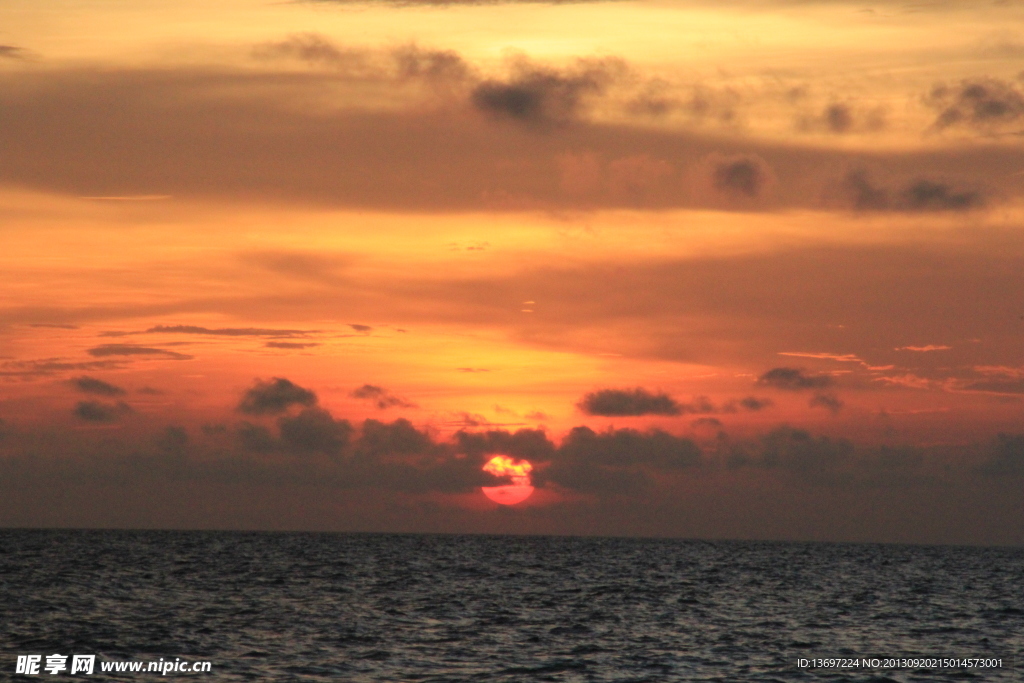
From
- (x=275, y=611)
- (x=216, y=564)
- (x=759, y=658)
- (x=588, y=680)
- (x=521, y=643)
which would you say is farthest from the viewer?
(x=216, y=564)

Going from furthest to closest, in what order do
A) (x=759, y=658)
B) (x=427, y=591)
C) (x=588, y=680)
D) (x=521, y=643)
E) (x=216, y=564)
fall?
(x=216, y=564), (x=427, y=591), (x=521, y=643), (x=759, y=658), (x=588, y=680)

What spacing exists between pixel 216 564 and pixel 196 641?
7444 centimetres

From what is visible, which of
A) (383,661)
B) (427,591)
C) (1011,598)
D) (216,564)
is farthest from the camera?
(216,564)

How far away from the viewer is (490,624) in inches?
2549

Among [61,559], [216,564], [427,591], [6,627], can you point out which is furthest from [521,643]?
[61,559]

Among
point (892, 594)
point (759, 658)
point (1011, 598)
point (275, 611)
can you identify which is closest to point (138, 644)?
point (275, 611)

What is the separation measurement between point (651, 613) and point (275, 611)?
23.5 meters

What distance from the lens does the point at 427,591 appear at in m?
89.3

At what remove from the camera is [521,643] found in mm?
56812

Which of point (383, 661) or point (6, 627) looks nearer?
point (383, 661)

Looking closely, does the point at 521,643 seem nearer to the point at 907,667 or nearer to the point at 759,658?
the point at 759,658

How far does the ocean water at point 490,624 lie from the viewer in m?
49.0

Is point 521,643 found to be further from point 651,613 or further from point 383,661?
point 651,613

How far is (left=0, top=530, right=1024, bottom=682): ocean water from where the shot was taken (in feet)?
161
